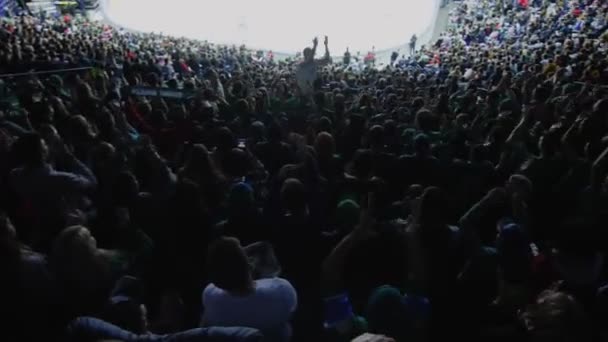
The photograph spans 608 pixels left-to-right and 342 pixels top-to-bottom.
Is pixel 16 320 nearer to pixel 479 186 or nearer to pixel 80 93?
pixel 479 186

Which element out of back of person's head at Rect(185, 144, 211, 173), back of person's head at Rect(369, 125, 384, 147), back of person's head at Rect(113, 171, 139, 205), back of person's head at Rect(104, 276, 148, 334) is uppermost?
back of person's head at Rect(369, 125, 384, 147)

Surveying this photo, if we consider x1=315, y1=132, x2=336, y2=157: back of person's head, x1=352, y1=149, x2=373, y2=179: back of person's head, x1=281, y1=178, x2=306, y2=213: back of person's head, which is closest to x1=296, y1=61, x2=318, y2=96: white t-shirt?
x1=315, y1=132, x2=336, y2=157: back of person's head

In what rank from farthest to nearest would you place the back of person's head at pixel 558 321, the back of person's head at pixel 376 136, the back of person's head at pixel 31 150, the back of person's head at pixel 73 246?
the back of person's head at pixel 376 136, the back of person's head at pixel 31 150, the back of person's head at pixel 73 246, the back of person's head at pixel 558 321

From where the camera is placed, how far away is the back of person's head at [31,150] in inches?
185

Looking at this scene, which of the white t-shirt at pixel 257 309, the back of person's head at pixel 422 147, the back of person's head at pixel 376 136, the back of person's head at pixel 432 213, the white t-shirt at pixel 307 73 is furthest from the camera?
the white t-shirt at pixel 307 73

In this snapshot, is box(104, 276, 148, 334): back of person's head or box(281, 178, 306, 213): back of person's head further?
box(281, 178, 306, 213): back of person's head

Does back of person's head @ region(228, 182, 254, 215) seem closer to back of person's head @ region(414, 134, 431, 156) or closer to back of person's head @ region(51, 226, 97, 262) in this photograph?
back of person's head @ region(51, 226, 97, 262)

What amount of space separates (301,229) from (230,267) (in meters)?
1.01

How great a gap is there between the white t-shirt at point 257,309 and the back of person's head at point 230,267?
50 mm

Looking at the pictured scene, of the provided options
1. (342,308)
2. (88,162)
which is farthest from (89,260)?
(88,162)

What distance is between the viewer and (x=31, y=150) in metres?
4.69

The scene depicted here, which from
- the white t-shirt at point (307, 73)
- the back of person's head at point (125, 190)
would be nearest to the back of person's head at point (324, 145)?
the back of person's head at point (125, 190)

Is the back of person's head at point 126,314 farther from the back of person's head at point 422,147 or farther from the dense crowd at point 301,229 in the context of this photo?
the back of person's head at point 422,147

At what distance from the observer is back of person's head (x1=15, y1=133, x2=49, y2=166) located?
4688 mm
